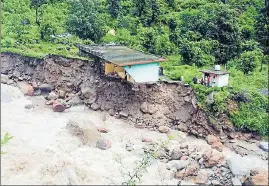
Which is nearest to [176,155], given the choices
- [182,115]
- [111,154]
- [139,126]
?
[111,154]

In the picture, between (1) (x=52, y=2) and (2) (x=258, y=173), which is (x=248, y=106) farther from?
(1) (x=52, y=2)

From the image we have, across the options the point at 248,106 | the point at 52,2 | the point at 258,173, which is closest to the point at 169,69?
the point at 248,106

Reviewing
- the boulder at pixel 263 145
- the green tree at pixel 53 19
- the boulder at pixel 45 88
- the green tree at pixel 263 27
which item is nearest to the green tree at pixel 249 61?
the green tree at pixel 263 27

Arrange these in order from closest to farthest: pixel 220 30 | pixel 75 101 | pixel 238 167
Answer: pixel 238 167 < pixel 75 101 < pixel 220 30

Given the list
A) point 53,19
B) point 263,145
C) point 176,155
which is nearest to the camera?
point 176,155

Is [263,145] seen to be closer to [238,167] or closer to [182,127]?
[238,167]

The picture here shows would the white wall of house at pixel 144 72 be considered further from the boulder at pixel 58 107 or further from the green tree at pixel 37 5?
the green tree at pixel 37 5

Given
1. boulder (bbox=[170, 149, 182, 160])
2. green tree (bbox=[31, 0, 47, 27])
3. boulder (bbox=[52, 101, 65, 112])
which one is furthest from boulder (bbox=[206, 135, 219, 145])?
green tree (bbox=[31, 0, 47, 27])

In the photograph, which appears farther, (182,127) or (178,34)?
(178,34)
